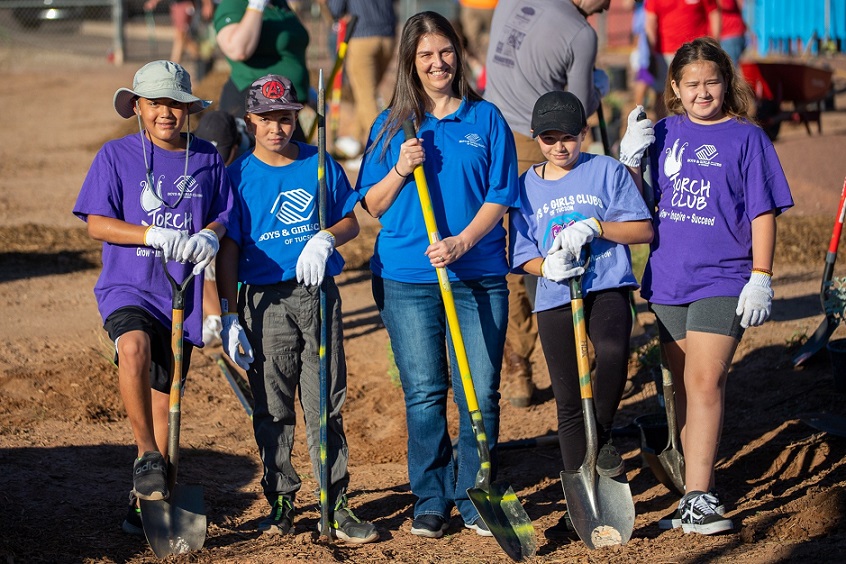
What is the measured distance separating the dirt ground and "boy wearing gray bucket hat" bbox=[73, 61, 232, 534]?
575 millimetres

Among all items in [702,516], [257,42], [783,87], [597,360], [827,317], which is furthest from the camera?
[783,87]

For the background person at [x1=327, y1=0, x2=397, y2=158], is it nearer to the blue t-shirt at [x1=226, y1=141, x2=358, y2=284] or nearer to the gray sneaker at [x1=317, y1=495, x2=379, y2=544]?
the blue t-shirt at [x1=226, y1=141, x2=358, y2=284]

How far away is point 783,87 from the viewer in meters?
12.2

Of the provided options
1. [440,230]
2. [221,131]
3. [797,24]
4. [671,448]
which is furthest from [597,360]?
[797,24]

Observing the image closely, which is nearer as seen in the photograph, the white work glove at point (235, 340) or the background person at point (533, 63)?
the white work glove at point (235, 340)

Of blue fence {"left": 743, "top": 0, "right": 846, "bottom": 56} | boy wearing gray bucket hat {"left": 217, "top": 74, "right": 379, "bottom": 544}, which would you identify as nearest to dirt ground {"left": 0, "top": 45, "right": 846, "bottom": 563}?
boy wearing gray bucket hat {"left": 217, "top": 74, "right": 379, "bottom": 544}

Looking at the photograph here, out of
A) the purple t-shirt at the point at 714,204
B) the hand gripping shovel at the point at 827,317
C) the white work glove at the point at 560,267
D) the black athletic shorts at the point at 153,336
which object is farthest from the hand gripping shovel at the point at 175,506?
the hand gripping shovel at the point at 827,317

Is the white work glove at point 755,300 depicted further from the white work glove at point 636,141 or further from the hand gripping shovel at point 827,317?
the hand gripping shovel at point 827,317

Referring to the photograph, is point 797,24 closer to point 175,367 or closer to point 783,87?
point 783,87

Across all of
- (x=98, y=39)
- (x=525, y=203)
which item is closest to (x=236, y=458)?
(x=525, y=203)

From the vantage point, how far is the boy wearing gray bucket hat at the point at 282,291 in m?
4.22

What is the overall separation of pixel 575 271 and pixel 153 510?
1.85 meters

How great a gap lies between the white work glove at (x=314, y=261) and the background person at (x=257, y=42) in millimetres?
2531

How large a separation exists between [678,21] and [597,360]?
265 inches
